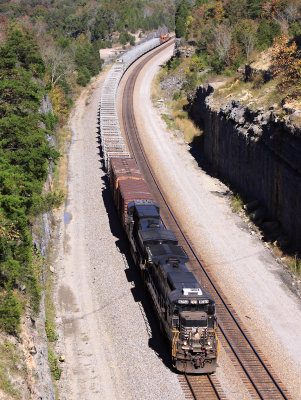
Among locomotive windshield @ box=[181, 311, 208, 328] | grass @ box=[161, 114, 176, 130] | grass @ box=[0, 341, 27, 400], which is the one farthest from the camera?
grass @ box=[161, 114, 176, 130]

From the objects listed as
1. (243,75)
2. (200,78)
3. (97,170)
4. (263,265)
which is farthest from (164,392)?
(200,78)

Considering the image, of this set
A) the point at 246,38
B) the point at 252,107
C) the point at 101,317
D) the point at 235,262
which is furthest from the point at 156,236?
the point at 246,38

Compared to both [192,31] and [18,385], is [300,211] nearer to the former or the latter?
[18,385]

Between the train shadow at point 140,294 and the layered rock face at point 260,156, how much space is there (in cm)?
1173

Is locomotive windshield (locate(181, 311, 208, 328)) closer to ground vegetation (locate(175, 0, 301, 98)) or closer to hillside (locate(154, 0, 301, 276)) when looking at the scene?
hillside (locate(154, 0, 301, 276))

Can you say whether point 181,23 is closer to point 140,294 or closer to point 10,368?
point 140,294

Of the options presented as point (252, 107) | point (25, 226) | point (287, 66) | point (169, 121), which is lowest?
point (169, 121)

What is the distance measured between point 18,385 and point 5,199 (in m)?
8.74

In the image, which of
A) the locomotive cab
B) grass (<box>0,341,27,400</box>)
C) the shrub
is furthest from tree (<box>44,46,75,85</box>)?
grass (<box>0,341,27,400</box>)

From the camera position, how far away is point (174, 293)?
2286 cm

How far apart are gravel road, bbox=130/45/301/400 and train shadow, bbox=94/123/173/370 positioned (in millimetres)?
3092

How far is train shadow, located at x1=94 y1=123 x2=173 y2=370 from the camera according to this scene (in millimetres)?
25381

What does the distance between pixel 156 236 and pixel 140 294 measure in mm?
4049

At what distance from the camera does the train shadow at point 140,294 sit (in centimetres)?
2538
